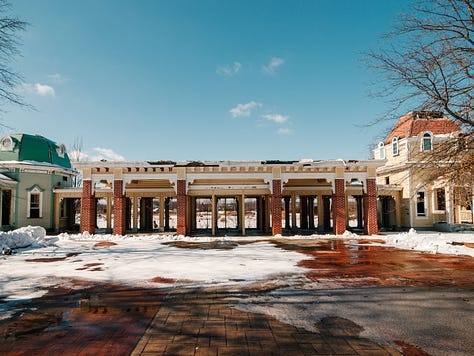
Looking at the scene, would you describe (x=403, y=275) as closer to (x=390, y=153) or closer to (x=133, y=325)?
(x=133, y=325)

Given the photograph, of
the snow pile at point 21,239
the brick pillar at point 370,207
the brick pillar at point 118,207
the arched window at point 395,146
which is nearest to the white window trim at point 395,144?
the arched window at point 395,146

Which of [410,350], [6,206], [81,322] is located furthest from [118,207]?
[410,350]

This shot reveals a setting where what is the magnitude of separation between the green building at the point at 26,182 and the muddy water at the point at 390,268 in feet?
67.8

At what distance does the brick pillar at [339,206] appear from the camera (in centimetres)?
1992

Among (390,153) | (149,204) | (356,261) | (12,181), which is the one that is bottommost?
(356,261)

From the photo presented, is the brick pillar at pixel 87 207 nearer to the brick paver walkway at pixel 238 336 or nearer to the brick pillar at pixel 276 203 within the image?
the brick pillar at pixel 276 203

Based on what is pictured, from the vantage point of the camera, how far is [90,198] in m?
20.0

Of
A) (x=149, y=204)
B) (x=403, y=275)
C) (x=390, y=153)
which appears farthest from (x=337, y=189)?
(x=149, y=204)

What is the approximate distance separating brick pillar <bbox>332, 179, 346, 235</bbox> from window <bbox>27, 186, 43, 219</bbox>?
21.9m

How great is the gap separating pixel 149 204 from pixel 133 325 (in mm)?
23182

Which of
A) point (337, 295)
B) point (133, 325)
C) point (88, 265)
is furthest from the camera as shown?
point (88, 265)

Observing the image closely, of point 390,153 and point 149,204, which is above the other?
point 390,153

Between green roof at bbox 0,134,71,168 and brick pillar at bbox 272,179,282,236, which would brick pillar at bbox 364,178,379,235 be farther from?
green roof at bbox 0,134,71,168

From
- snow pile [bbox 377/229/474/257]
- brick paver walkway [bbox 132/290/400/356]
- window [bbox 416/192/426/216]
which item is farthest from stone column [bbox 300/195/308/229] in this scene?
brick paver walkway [bbox 132/290/400/356]
